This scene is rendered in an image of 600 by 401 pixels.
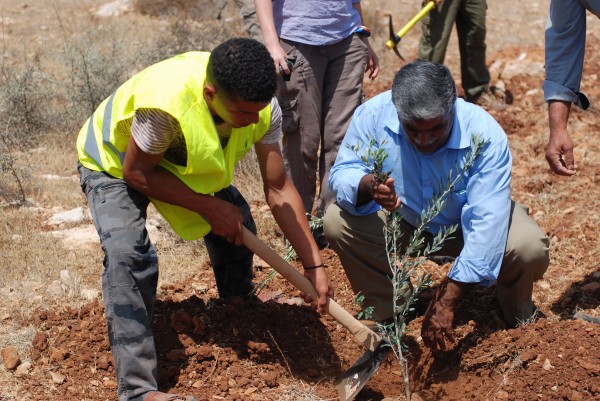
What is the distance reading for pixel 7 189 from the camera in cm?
542

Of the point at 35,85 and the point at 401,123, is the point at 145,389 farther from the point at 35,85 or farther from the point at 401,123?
the point at 35,85

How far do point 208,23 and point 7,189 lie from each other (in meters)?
4.71

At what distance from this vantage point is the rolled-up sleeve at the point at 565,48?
360 cm

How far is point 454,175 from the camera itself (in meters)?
3.35

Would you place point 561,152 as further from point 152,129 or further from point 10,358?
point 10,358

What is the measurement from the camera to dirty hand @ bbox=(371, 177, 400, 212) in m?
3.12

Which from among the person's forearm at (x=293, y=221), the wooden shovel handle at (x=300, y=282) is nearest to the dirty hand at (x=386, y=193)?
the person's forearm at (x=293, y=221)

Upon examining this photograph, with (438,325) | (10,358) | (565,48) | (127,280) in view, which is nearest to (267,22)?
(565,48)

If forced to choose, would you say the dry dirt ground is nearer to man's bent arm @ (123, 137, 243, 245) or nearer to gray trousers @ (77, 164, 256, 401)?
gray trousers @ (77, 164, 256, 401)

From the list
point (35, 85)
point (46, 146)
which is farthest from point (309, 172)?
point (35, 85)

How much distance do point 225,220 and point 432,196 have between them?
0.90 meters

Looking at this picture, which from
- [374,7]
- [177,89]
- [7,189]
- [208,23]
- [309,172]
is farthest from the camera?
[374,7]

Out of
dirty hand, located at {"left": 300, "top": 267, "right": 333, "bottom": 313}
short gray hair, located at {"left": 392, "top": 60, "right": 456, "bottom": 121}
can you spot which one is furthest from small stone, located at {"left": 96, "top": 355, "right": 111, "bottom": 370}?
short gray hair, located at {"left": 392, "top": 60, "right": 456, "bottom": 121}

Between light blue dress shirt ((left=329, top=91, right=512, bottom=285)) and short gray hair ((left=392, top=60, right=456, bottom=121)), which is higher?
short gray hair ((left=392, top=60, right=456, bottom=121))
